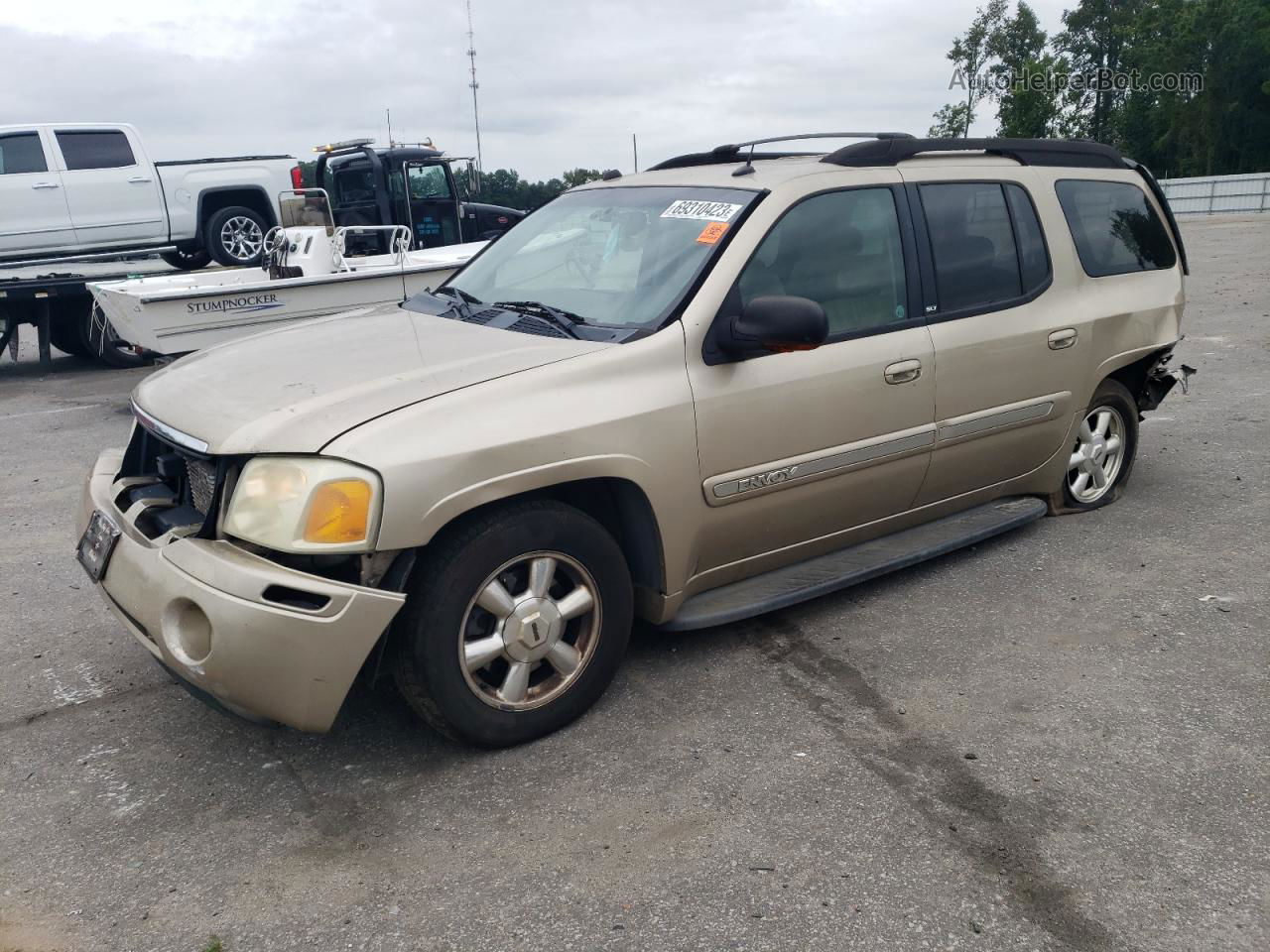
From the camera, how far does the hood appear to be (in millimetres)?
2973

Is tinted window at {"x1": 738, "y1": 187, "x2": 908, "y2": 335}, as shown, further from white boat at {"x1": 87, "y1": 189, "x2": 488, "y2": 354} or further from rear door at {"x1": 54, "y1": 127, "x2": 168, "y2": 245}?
rear door at {"x1": 54, "y1": 127, "x2": 168, "y2": 245}

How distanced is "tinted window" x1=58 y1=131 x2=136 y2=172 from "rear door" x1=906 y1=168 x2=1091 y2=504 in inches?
468

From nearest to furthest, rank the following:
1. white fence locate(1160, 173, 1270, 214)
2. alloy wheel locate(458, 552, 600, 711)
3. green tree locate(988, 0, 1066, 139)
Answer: alloy wheel locate(458, 552, 600, 711), white fence locate(1160, 173, 1270, 214), green tree locate(988, 0, 1066, 139)

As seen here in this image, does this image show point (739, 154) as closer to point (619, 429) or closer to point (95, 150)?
point (619, 429)

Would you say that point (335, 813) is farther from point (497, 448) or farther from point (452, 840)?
point (497, 448)

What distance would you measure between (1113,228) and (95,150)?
1217 centimetres

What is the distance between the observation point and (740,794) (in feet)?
9.89

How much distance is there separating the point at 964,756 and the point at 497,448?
1.61m

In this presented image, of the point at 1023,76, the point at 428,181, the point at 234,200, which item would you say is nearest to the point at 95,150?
the point at 234,200

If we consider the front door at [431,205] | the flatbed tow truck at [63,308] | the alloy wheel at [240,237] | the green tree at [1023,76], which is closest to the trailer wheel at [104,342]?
the flatbed tow truck at [63,308]

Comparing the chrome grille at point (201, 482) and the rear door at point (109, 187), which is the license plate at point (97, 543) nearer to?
the chrome grille at point (201, 482)

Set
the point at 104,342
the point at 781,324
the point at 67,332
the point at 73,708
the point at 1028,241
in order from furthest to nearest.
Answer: the point at 67,332 → the point at 104,342 → the point at 1028,241 → the point at 73,708 → the point at 781,324

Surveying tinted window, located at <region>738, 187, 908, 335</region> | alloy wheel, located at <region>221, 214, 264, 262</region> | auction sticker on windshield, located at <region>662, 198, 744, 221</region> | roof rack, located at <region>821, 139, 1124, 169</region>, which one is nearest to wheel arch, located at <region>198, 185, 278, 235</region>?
alloy wheel, located at <region>221, 214, 264, 262</region>

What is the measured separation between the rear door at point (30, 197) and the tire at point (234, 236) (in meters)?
1.67
